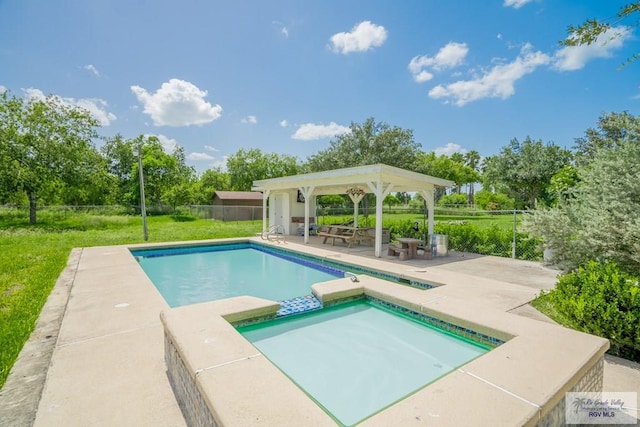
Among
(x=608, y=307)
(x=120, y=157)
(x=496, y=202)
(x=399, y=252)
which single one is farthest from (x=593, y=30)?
(x=120, y=157)

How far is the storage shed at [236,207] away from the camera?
23.9 meters

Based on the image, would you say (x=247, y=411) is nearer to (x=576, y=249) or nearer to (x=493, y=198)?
(x=576, y=249)

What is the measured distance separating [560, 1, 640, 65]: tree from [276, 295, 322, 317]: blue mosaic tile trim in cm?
463

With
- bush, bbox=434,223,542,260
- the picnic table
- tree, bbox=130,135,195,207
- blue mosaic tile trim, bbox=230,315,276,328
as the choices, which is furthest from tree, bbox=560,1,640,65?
tree, bbox=130,135,195,207

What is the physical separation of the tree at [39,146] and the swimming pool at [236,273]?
1473cm

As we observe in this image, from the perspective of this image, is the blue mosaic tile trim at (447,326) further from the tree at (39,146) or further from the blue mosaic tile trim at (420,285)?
the tree at (39,146)

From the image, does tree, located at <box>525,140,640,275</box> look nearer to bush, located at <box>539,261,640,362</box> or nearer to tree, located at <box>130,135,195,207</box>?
bush, located at <box>539,261,640,362</box>

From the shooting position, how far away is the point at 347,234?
37.0 ft

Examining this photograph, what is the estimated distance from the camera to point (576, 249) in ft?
13.8

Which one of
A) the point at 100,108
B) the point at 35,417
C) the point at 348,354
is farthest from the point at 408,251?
the point at 100,108

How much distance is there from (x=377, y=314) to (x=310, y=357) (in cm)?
150

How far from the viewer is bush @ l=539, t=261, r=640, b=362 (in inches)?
117

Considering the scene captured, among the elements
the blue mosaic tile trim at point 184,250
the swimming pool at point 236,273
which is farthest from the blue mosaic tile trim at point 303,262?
the blue mosaic tile trim at point 184,250

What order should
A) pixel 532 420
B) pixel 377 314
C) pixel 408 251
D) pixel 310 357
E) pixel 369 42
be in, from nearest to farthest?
pixel 532 420, pixel 310 357, pixel 377 314, pixel 408 251, pixel 369 42
